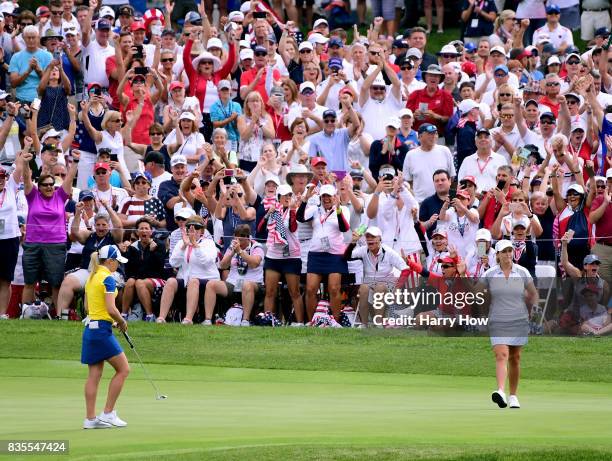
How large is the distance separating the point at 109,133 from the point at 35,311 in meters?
3.53

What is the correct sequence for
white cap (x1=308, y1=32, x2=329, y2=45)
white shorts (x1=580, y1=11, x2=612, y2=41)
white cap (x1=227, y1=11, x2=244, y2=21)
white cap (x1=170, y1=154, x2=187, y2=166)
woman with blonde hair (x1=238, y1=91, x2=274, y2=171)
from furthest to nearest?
white shorts (x1=580, y1=11, x2=612, y2=41)
white cap (x1=227, y1=11, x2=244, y2=21)
white cap (x1=308, y1=32, x2=329, y2=45)
woman with blonde hair (x1=238, y1=91, x2=274, y2=171)
white cap (x1=170, y1=154, x2=187, y2=166)

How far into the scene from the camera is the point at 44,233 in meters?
22.6

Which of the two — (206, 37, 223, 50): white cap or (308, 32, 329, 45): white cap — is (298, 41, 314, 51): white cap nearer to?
(308, 32, 329, 45): white cap

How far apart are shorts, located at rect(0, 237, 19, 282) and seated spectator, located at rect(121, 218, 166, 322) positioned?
68.5 inches

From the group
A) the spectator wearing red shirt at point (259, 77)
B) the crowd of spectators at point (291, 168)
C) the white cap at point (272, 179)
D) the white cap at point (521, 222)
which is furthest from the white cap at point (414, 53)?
the white cap at point (521, 222)

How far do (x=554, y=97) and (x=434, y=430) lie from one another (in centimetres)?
1264

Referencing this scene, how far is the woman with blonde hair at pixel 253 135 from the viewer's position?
2489 centimetres

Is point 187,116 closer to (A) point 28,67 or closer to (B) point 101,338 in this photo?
(A) point 28,67

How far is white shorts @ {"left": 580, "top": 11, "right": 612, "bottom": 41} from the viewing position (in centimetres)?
3059

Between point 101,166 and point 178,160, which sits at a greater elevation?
point 178,160

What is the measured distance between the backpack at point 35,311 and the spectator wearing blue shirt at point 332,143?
4969mm

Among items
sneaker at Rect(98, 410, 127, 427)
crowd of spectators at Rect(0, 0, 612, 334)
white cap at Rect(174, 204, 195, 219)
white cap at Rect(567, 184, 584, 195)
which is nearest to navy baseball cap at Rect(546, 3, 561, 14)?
crowd of spectators at Rect(0, 0, 612, 334)

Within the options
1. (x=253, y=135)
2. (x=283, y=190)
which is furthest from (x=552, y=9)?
(x=283, y=190)

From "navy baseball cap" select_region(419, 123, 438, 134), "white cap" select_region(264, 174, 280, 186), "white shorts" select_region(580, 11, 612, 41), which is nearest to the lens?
"navy baseball cap" select_region(419, 123, 438, 134)
